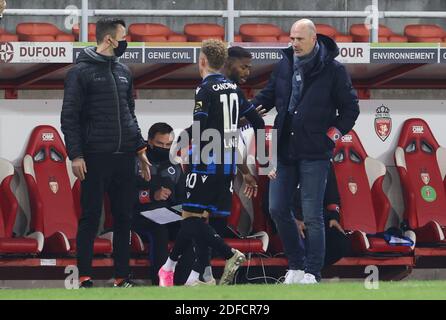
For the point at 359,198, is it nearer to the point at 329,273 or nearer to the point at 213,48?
the point at 329,273

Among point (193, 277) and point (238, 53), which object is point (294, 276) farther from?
point (238, 53)

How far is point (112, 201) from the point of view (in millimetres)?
10805

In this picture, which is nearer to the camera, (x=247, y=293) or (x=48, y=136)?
(x=247, y=293)

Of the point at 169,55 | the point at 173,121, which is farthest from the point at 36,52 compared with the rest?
the point at 173,121

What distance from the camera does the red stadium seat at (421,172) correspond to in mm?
14281

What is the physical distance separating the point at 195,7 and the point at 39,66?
7.91 meters

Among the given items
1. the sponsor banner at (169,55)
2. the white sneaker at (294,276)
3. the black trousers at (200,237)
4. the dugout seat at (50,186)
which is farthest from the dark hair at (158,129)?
the white sneaker at (294,276)

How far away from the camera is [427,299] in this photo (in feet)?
29.4


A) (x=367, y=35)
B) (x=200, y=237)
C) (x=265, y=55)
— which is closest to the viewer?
(x=200, y=237)

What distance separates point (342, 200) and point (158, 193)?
204 centimetres

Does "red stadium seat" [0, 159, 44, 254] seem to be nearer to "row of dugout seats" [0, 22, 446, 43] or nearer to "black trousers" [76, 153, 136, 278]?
"black trousers" [76, 153, 136, 278]

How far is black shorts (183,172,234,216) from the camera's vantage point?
34.8 ft

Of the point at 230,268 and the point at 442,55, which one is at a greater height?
the point at 442,55

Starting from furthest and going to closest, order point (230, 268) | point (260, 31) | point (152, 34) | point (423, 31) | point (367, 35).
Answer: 1. point (367, 35)
2. point (423, 31)
3. point (260, 31)
4. point (152, 34)
5. point (230, 268)
